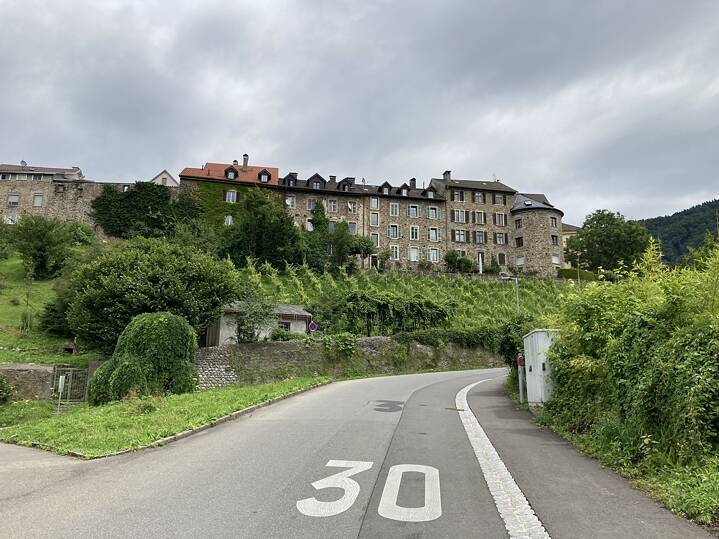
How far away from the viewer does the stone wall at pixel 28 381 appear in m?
24.3

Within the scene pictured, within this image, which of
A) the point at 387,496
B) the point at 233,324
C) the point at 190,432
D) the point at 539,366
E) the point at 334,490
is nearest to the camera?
the point at 387,496

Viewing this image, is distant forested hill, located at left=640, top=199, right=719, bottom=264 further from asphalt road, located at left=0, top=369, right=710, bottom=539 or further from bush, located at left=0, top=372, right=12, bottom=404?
bush, located at left=0, top=372, right=12, bottom=404

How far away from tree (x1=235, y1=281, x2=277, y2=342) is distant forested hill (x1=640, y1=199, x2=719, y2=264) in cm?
5956

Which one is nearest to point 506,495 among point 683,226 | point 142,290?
point 142,290

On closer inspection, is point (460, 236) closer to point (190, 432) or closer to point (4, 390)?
point (4, 390)

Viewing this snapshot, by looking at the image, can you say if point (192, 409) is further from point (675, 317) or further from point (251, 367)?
point (251, 367)

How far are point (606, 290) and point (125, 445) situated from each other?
10143mm

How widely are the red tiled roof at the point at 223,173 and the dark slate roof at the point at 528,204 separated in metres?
34.3

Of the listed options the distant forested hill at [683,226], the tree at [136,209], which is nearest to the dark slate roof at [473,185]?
the distant forested hill at [683,226]

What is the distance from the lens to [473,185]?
76.2 metres

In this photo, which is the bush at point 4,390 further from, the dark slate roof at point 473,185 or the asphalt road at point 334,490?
the dark slate roof at point 473,185

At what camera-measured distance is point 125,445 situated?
9422 millimetres

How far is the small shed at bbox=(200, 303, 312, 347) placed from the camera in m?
31.1

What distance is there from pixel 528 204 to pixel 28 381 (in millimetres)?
64423
